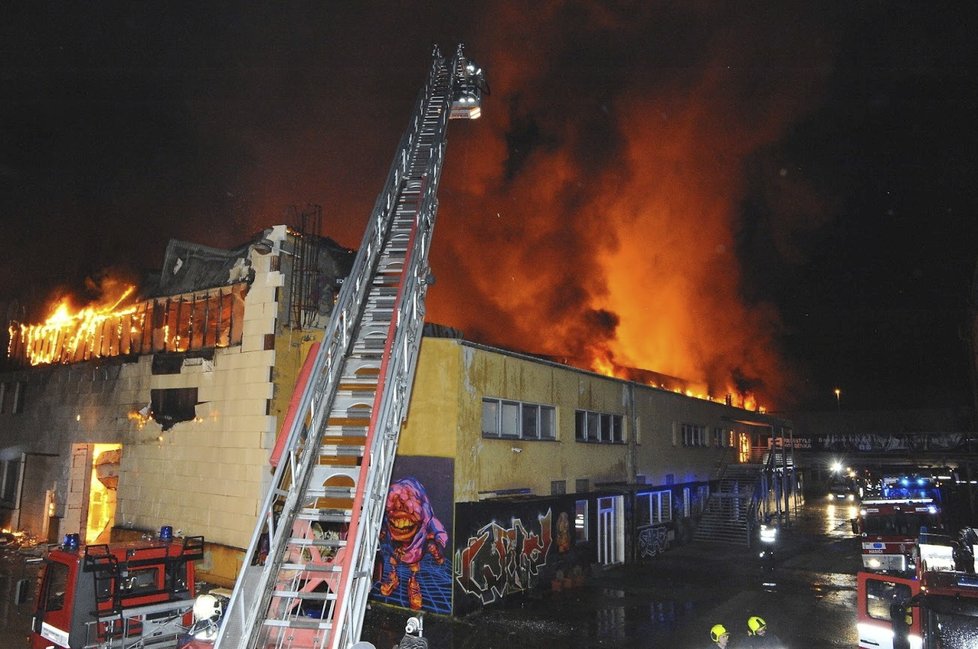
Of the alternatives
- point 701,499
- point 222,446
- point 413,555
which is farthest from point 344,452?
point 701,499

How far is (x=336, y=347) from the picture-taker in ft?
31.2

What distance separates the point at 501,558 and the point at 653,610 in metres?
3.72

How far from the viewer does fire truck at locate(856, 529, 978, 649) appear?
599cm

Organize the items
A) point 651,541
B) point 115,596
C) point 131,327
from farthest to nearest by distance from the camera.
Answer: point 651,541 < point 131,327 < point 115,596

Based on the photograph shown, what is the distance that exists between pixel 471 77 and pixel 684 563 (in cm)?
1689

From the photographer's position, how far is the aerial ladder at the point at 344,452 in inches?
251

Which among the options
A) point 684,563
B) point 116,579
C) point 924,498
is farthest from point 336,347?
point 924,498

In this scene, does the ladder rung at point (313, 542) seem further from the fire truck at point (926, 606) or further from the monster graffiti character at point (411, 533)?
the monster graffiti character at point (411, 533)

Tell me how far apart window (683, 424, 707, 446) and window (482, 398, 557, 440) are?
11267mm

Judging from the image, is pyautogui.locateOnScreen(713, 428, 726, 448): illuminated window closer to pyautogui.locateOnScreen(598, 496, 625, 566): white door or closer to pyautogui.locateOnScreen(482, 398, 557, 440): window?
pyautogui.locateOnScreen(598, 496, 625, 566): white door

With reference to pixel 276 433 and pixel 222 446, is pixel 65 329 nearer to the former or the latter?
pixel 222 446

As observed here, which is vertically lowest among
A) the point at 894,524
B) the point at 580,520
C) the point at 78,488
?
the point at 894,524

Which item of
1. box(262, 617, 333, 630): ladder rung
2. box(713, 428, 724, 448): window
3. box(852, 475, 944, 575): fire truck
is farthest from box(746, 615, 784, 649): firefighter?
box(713, 428, 724, 448): window

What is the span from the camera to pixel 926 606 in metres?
6.20
